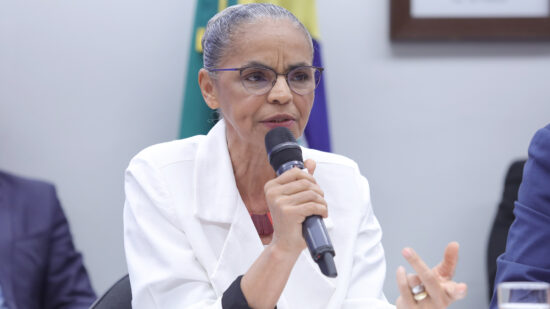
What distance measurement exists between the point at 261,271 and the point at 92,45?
1.61 metres

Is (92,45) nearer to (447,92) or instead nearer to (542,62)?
(447,92)

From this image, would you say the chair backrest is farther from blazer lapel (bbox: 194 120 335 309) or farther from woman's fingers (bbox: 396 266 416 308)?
woman's fingers (bbox: 396 266 416 308)

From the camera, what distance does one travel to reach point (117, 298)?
1.49m

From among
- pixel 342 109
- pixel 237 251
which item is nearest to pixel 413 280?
pixel 237 251

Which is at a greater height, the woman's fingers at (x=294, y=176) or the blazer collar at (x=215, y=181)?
the woman's fingers at (x=294, y=176)

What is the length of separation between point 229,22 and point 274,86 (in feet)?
0.68

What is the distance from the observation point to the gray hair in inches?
60.5

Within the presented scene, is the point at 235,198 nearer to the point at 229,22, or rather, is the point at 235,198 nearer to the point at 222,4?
the point at 229,22

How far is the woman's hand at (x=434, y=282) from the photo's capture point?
1097 mm

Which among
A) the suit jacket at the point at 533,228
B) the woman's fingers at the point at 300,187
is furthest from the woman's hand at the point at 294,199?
the suit jacket at the point at 533,228

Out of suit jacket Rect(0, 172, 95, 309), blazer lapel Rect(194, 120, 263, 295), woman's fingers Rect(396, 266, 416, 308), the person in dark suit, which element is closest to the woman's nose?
blazer lapel Rect(194, 120, 263, 295)

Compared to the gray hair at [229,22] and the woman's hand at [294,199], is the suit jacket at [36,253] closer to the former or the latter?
the gray hair at [229,22]

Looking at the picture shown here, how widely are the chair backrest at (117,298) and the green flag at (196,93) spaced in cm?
92

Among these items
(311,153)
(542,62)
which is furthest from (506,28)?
(311,153)
